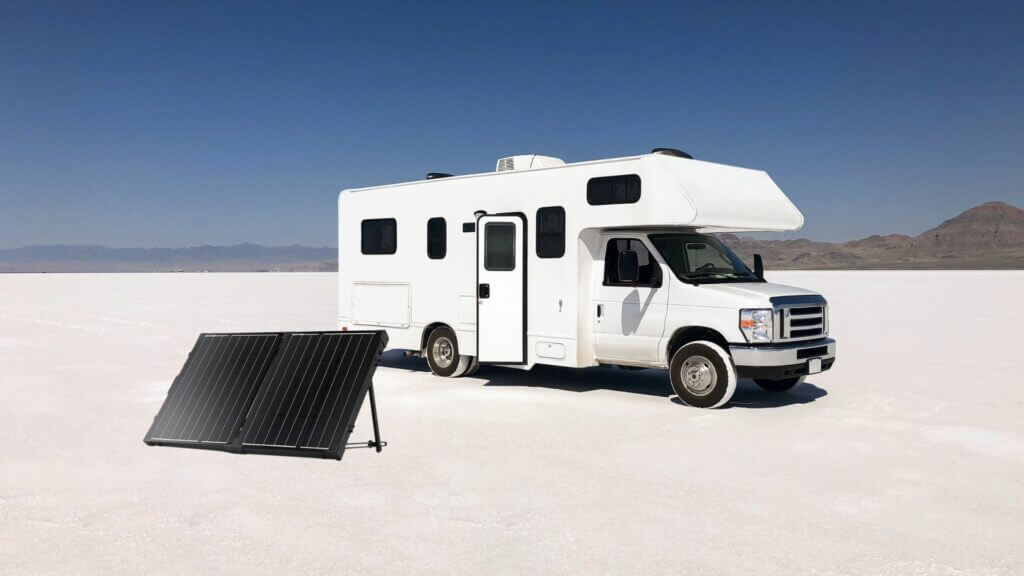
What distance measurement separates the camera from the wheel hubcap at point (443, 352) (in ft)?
44.5

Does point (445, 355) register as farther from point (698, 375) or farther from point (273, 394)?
point (273, 394)

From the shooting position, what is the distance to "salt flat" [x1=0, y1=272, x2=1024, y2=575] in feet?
18.1

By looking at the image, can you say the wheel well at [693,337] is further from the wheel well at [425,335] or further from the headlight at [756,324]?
the wheel well at [425,335]

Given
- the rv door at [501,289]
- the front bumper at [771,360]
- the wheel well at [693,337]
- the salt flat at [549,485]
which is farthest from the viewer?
the rv door at [501,289]

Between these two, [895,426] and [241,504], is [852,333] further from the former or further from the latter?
[241,504]

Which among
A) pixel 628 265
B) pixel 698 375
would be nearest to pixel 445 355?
pixel 628 265

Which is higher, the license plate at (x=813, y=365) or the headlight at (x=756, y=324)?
the headlight at (x=756, y=324)

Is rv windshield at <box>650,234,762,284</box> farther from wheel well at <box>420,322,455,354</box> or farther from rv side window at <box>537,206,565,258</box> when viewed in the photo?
wheel well at <box>420,322,455,354</box>

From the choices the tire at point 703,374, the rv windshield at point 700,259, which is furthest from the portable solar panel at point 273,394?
the rv windshield at point 700,259

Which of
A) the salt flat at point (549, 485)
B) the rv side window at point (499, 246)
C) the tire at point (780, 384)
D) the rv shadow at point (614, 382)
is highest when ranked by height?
the rv side window at point (499, 246)

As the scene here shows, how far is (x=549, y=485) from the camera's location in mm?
7145

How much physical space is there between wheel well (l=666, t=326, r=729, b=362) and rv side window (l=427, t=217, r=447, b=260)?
4011mm

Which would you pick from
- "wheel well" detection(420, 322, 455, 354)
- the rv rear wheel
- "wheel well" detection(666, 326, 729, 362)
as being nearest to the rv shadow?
the rv rear wheel

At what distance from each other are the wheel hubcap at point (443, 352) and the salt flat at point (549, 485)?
19.1 inches
